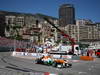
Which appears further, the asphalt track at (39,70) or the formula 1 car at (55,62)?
the formula 1 car at (55,62)

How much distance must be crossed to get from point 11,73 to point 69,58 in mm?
24601

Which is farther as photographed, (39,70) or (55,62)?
(55,62)

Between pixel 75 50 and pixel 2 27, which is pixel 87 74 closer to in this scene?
pixel 75 50

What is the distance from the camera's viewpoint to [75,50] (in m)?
50.7

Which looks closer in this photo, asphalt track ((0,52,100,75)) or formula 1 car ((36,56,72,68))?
asphalt track ((0,52,100,75))

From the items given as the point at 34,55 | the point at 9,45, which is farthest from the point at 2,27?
the point at 34,55

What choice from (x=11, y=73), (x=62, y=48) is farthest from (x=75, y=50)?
(x=11, y=73)

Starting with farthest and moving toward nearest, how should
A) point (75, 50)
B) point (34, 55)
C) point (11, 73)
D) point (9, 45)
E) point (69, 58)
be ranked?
1. point (9, 45)
2. point (75, 50)
3. point (34, 55)
4. point (69, 58)
5. point (11, 73)

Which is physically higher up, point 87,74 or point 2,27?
point 2,27

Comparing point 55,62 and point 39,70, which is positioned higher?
point 55,62

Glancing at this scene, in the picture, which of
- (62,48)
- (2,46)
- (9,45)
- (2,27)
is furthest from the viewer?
(2,27)

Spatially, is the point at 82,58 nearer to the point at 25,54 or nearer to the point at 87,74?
the point at 25,54

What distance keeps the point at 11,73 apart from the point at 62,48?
45947mm

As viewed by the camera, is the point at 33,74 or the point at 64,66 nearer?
the point at 33,74
